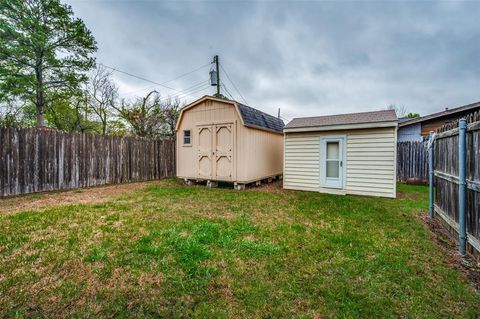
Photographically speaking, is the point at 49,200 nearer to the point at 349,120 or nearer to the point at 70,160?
the point at 70,160

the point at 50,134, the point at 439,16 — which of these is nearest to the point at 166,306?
the point at 50,134

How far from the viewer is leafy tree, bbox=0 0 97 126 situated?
9914mm

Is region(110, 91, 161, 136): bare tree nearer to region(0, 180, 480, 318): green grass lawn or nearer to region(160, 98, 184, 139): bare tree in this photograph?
region(160, 98, 184, 139): bare tree

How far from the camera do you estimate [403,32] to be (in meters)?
7.81

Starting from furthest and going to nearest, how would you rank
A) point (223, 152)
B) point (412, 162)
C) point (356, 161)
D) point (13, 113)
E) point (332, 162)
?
point (13, 113), point (412, 162), point (223, 152), point (332, 162), point (356, 161)

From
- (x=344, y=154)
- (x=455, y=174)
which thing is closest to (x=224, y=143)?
(x=344, y=154)

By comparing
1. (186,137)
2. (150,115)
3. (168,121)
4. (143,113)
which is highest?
(143,113)

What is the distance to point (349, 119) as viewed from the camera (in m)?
6.80

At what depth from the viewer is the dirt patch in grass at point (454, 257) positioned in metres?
2.23

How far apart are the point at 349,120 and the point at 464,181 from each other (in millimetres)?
4427

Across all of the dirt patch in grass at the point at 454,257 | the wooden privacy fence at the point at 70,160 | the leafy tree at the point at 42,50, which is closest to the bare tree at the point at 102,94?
the leafy tree at the point at 42,50

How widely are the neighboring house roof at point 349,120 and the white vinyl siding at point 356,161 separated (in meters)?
0.27

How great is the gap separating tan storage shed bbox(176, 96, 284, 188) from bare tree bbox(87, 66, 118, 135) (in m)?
9.40

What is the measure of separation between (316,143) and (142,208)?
562 cm
